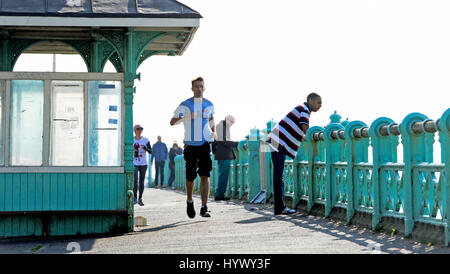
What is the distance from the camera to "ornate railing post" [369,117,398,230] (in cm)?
1063

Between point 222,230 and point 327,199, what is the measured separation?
216cm

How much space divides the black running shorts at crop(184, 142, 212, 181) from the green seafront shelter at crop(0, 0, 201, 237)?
852mm

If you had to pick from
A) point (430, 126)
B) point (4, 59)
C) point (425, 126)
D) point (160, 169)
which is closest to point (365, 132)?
point (425, 126)

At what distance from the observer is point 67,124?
12.4 metres

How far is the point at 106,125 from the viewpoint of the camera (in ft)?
41.0

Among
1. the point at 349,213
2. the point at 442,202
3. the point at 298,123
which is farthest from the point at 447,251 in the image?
the point at 298,123

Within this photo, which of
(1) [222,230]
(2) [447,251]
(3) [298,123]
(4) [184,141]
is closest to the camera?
(2) [447,251]

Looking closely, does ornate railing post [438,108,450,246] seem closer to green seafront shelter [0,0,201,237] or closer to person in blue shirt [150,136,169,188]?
green seafront shelter [0,0,201,237]

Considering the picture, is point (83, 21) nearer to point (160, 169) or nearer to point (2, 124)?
point (2, 124)

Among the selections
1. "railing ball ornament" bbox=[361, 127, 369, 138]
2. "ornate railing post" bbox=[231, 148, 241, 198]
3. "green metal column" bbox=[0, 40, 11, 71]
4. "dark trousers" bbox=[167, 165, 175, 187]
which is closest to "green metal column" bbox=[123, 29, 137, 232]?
"green metal column" bbox=[0, 40, 11, 71]

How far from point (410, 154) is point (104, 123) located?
16.1ft

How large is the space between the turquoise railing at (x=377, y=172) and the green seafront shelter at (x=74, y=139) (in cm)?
295

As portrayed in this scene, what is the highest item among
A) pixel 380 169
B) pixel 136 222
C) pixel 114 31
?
pixel 114 31

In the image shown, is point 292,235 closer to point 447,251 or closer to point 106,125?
point 447,251
